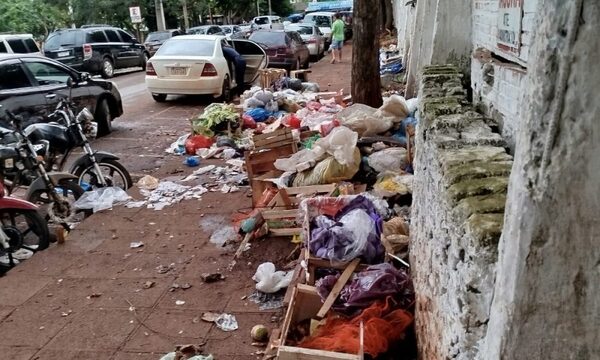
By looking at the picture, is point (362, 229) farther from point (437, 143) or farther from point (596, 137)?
point (596, 137)

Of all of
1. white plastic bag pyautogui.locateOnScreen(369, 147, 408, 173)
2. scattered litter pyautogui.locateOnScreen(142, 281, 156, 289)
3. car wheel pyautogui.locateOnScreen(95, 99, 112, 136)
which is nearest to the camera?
scattered litter pyautogui.locateOnScreen(142, 281, 156, 289)

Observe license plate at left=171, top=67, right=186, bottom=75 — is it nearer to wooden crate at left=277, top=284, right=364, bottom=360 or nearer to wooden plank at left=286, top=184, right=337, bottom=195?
wooden plank at left=286, top=184, right=337, bottom=195

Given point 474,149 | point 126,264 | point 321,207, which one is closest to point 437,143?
point 474,149

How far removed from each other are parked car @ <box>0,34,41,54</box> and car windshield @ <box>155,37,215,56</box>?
5.69 m

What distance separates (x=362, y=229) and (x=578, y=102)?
3212mm

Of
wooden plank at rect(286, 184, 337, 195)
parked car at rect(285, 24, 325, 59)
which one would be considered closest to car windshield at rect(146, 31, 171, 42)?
parked car at rect(285, 24, 325, 59)

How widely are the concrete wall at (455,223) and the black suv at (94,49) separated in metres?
18.6

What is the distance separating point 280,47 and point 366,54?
1014 centimetres

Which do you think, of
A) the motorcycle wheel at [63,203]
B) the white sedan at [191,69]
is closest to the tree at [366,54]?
the motorcycle wheel at [63,203]

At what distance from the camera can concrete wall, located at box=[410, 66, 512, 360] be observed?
2.04m

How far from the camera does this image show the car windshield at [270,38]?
1942 centimetres

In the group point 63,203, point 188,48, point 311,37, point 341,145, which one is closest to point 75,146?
point 63,203

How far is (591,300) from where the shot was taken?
165 cm

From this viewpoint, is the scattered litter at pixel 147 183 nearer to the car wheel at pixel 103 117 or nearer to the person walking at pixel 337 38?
the car wheel at pixel 103 117
